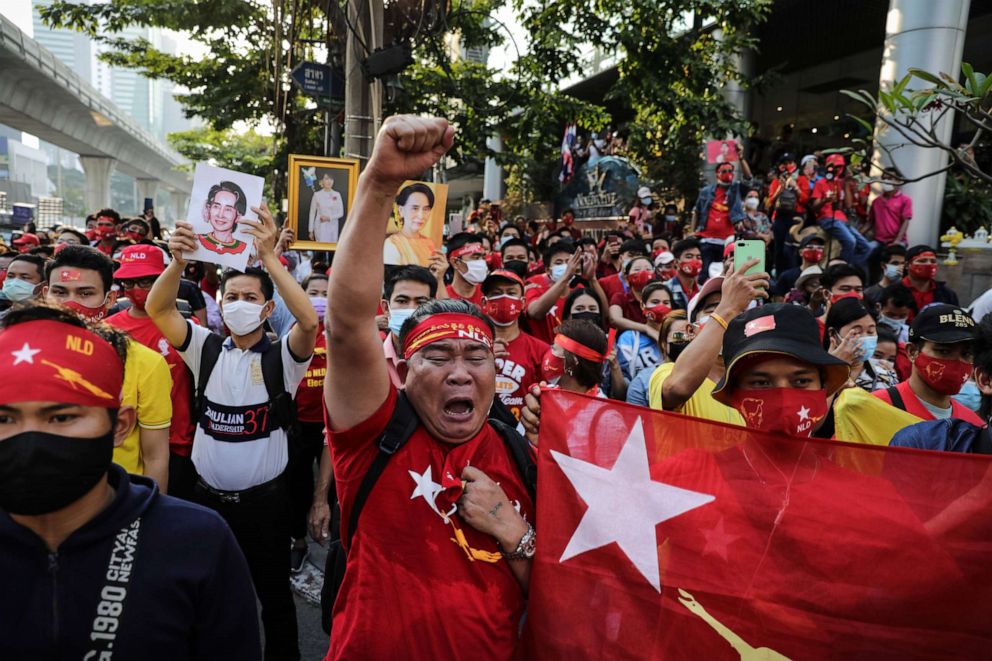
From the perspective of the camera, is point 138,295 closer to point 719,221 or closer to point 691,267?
point 691,267

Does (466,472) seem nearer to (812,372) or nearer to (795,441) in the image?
(795,441)

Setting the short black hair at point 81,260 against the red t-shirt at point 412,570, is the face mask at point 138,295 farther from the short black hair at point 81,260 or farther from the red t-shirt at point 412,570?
the red t-shirt at point 412,570

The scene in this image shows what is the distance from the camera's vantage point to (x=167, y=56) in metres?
13.1

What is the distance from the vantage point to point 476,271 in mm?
5480

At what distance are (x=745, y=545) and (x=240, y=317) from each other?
2660mm

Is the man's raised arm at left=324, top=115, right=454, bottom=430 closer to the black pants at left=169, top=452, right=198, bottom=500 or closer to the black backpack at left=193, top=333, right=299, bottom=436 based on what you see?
the black backpack at left=193, top=333, right=299, bottom=436

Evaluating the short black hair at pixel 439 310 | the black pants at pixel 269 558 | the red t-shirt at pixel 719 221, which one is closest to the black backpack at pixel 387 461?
the short black hair at pixel 439 310

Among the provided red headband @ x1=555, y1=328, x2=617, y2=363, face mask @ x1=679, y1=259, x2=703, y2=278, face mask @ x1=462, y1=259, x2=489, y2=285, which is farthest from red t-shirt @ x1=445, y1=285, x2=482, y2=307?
face mask @ x1=679, y1=259, x2=703, y2=278

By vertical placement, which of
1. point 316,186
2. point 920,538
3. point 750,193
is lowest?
point 920,538

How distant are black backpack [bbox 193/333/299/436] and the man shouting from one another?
1568 millimetres

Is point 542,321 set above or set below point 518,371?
above

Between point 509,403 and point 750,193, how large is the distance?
7.36 meters

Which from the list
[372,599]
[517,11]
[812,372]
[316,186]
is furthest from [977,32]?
[372,599]

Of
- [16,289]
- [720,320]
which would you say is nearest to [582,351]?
[720,320]
